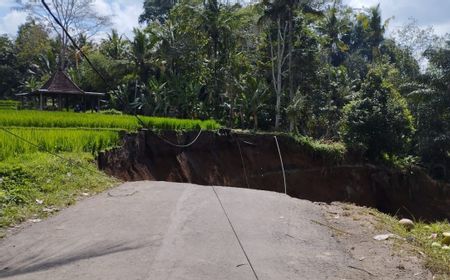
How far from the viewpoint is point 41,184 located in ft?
30.0

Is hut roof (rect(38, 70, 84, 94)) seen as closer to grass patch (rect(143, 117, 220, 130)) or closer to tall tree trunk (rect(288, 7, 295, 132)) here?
grass patch (rect(143, 117, 220, 130))

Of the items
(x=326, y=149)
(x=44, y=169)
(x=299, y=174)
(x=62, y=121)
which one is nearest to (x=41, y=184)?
(x=44, y=169)

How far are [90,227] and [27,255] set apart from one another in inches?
49.1

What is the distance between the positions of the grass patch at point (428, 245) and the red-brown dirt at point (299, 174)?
43.6 feet

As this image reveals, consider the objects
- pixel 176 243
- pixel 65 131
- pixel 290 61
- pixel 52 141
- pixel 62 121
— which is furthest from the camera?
pixel 290 61

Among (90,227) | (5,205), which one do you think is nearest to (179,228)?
(90,227)

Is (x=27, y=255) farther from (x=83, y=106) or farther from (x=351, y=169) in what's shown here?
(x=83, y=106)

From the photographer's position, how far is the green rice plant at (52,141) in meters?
10.9

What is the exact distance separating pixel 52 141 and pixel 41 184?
3425 mm

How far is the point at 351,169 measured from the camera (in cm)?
2791

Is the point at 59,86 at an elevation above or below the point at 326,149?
above

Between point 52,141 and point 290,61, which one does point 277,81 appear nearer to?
point 290,61

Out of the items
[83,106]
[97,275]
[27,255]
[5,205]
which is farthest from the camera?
[83,106]

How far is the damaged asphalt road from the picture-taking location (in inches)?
198
